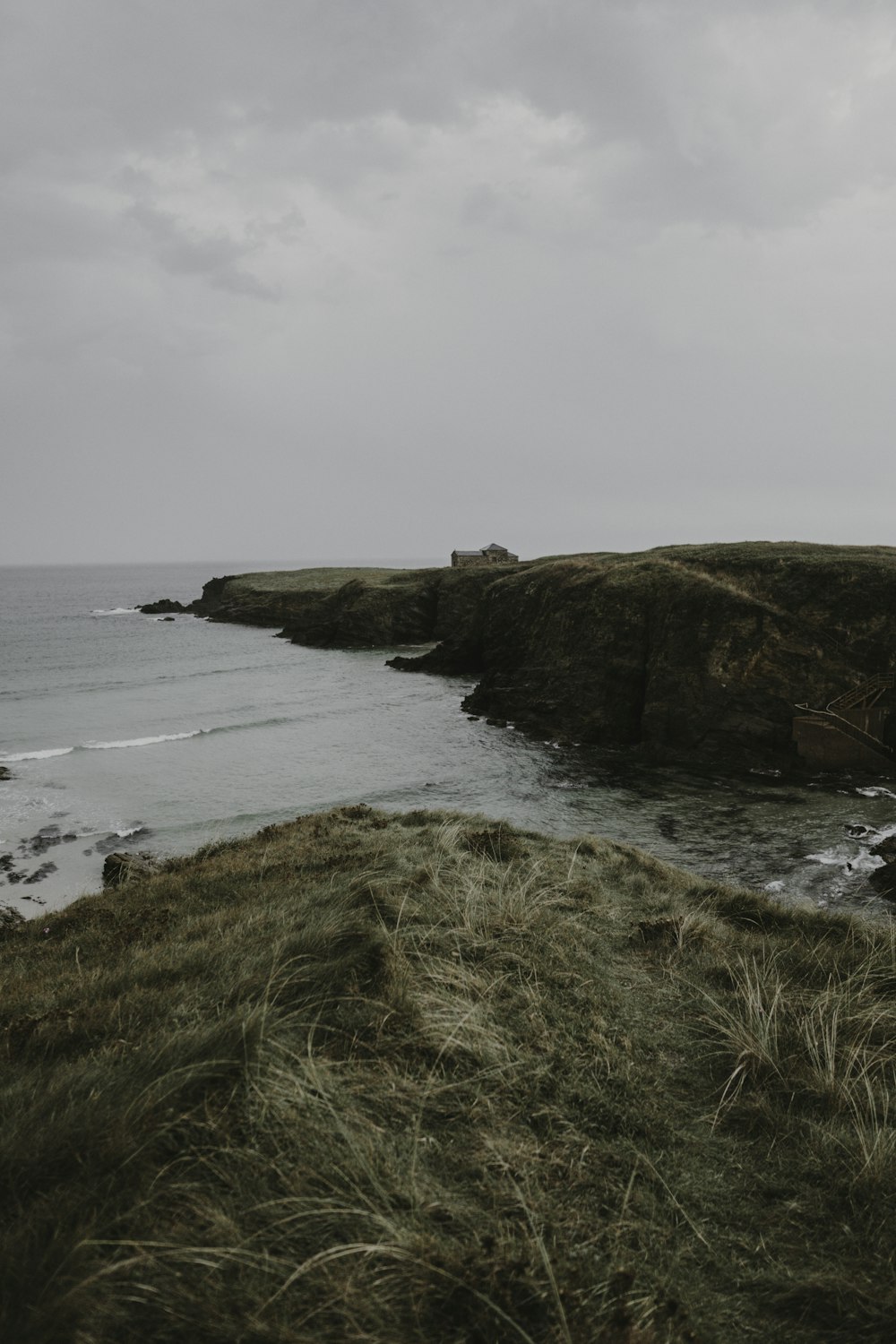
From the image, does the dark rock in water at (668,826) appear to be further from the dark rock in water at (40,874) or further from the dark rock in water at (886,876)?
the dark rock in water at (40,874)

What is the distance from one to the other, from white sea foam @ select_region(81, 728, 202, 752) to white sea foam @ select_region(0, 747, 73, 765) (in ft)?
2.72

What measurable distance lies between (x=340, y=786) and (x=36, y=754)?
43.9 ft

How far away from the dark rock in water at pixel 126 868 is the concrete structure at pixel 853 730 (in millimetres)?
21476

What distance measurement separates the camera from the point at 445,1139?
384 centimetres

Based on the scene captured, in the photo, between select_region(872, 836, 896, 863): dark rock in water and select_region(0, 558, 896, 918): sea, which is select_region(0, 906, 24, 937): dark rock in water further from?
select_region(872, 836, 896, 863): dark rock in water

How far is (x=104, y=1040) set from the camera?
4.76m

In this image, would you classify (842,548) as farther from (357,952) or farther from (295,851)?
(357,952)

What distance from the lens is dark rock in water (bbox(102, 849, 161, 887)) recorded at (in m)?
13.5

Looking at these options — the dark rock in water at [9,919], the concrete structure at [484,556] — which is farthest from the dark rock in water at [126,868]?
the concrete structure at [484,556]

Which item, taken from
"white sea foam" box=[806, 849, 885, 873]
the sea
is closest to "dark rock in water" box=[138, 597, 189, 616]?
the sea

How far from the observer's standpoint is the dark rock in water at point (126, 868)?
13.5 metres

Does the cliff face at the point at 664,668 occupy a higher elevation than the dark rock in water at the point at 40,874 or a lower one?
higher

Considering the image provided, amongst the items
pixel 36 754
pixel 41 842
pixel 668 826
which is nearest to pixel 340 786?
pixel 41 842

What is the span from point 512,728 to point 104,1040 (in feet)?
88.8
